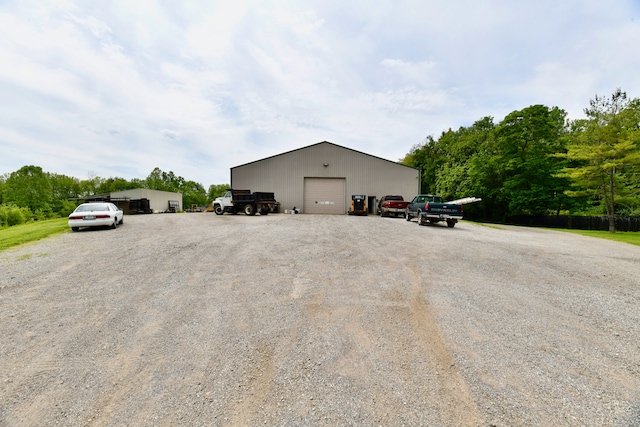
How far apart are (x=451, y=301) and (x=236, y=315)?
11.3 feet

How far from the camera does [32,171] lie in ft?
172

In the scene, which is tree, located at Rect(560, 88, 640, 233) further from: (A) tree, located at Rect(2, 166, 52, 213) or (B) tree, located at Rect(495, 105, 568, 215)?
(A) tree, located at Rect(2, 166, 52, 213)

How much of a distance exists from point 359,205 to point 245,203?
9.74 m

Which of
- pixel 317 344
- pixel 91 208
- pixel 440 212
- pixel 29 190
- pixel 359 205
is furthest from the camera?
pixel 29 190

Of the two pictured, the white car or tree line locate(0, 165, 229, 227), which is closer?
the white car

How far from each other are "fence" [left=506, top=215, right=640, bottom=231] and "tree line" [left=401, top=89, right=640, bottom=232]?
891mm

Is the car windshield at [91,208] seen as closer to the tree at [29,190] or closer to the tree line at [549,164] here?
the tree line at [549,164]

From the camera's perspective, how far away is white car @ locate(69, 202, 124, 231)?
11.4 m

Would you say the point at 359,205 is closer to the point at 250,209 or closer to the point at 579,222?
the point at 250,209

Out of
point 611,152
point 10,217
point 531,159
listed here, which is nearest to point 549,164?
point 531,159

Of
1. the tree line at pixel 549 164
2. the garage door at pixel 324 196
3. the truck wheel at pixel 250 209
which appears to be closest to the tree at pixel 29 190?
the truck wheel at pixel 250 209

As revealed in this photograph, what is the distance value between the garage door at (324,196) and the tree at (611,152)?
17.7m

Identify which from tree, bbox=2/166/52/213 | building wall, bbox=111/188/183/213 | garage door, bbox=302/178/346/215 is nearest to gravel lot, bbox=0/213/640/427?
garage door, bbox=302/178/346/215

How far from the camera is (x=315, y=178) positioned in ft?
81.9
